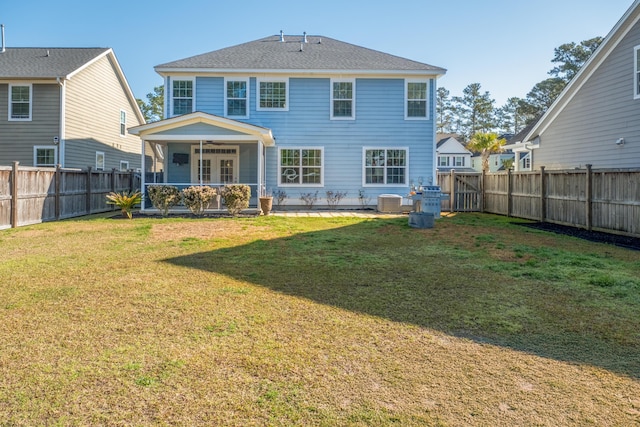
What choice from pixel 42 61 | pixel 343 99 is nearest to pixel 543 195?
pixel 343 99

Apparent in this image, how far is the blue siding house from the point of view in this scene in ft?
56.1

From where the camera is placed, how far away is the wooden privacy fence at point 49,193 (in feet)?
34.2

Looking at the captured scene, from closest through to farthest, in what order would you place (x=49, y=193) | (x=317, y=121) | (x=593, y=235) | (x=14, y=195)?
(x=593, y=235) < (x=14, y=195) < (x=49, y=193) < (x=317, y=121)

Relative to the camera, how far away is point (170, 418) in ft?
7.76

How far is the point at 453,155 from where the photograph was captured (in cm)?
4597

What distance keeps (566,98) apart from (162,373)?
1630 centimetres

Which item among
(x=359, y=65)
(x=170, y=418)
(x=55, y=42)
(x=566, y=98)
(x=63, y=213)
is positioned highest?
(x=55, y=42)

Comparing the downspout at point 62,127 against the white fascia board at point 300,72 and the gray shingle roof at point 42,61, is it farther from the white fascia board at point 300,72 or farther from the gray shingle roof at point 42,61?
the white fascia board at point 300,72

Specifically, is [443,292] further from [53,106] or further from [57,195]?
[53,106]

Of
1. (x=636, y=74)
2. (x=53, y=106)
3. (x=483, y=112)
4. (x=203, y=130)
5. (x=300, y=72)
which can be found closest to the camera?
(x=636, y=74)

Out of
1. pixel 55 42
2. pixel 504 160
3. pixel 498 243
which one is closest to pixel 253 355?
pixel 498 243

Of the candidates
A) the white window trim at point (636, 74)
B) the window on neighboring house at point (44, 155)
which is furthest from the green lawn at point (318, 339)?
the window on neighboring house at point (44, 155)

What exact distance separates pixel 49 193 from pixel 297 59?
10473 millimetres

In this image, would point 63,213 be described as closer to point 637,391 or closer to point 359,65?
point 359,65
